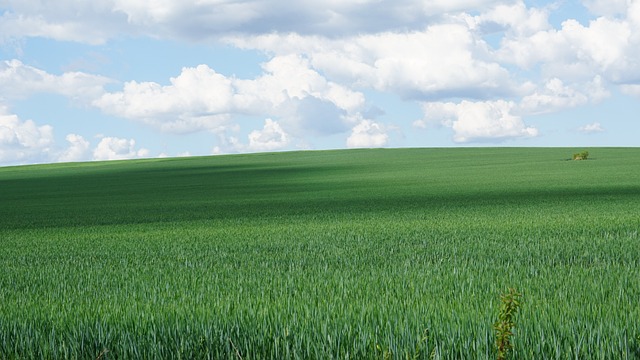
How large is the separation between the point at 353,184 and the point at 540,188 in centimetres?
1405

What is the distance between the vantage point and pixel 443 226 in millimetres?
21109

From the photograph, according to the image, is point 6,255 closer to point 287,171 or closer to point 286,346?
point 286,346

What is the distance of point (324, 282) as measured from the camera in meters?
10.5

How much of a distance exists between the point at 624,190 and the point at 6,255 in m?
31.7

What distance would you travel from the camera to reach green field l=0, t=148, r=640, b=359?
662cm

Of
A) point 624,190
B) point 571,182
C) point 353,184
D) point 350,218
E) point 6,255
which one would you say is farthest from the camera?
point 353,184

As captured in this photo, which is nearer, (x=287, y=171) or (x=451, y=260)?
(x=451, y=260)

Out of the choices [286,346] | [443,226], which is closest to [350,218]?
[443,226]

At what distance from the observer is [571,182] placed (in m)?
47.3

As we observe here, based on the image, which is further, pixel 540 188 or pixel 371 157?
pixel 371 157

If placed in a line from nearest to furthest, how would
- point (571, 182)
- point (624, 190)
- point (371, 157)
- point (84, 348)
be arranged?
point (84, 348) → point (624, 190) → point (571, 182) → point (371, 157)

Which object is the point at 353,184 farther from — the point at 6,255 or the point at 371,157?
the point at 371,157

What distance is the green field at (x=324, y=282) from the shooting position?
6617 mm

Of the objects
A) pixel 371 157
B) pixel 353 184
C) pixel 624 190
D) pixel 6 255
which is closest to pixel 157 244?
pixel 6 255
